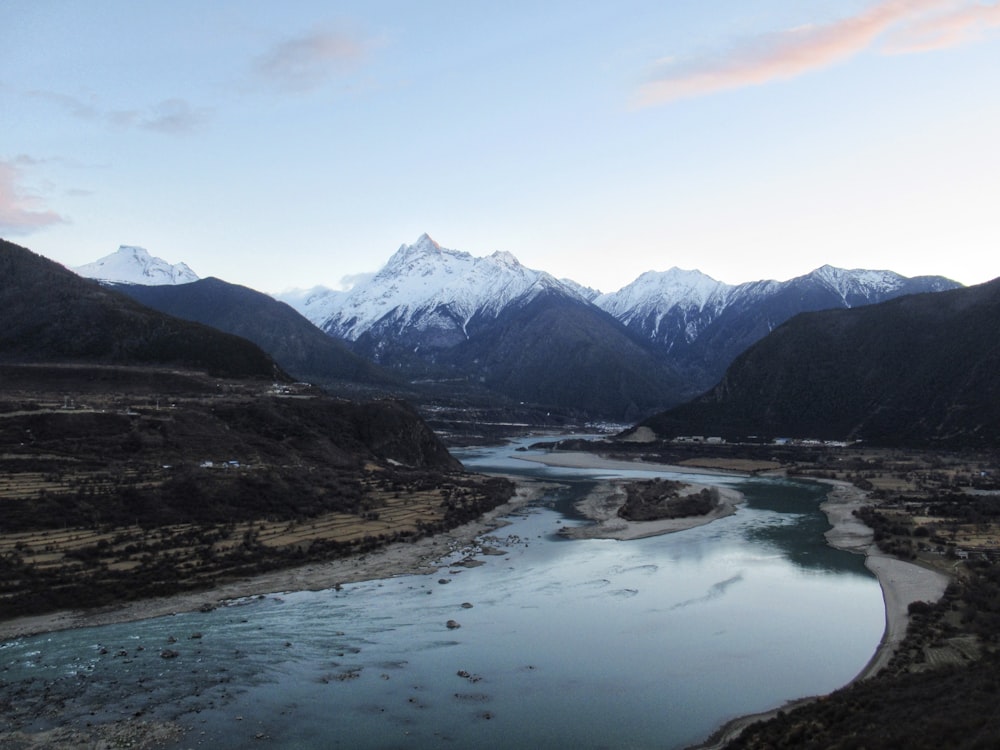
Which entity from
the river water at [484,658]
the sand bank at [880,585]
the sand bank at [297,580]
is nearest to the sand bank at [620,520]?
the sand bank at [297,580]

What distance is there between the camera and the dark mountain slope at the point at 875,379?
12638cm

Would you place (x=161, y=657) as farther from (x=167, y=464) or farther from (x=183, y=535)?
(x=167, y=464)

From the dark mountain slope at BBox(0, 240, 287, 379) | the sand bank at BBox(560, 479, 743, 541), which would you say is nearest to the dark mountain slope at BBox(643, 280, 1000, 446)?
the sand bank at BBox(560, 479, 743, 541)

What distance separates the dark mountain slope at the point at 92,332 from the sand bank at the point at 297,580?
2428 inches

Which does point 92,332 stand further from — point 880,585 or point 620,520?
point 880,585

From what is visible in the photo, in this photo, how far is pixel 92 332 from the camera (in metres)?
110

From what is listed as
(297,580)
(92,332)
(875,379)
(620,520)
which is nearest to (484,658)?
(297,580)

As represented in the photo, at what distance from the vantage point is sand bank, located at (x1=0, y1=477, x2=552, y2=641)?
35531 millimetres

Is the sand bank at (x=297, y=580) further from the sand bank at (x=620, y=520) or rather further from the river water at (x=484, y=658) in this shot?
the sand bank at (x=620, y=520)

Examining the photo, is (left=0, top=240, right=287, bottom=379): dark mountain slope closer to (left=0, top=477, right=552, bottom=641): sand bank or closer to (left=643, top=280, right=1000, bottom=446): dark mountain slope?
(left=0, top=477, right=552, bottom=641): sand bank

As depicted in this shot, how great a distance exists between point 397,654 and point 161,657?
30.8ft

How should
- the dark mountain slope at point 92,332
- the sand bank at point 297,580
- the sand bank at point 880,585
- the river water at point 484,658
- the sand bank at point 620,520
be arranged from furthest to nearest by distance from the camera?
the dark mountain slope at point 92,332 → the sand bank at point 620,520 → the sand bank at point 297,580 → the sand bank at point 880,585 → the river water at point 484,658

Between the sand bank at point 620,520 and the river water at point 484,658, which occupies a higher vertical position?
the river water at point 484,658

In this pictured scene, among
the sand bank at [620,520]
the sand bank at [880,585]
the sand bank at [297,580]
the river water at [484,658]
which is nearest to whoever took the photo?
the river water at [484,658]
